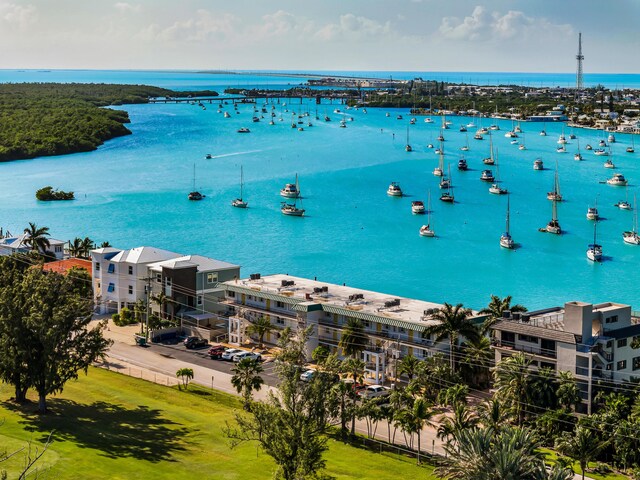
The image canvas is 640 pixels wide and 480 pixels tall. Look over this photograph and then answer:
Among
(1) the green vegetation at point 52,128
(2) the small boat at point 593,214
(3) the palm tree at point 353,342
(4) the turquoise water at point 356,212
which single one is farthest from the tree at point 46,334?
(1) the green vegetation at point 52,128

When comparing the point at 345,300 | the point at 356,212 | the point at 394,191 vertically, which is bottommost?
the point at 356,212

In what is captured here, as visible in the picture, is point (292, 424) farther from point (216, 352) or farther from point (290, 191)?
point (290, 191)

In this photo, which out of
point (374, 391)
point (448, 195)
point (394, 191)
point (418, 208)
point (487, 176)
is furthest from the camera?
point (487, 176)

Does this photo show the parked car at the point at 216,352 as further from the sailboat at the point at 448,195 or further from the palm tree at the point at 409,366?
the sailboat at the point at 448,195

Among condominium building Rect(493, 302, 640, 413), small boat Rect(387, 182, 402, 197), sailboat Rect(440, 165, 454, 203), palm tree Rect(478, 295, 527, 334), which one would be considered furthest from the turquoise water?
condominium building Rect(493, 302, 640, 413)

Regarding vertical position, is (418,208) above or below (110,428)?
above

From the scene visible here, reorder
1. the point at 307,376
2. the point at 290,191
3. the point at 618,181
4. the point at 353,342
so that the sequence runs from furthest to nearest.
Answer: the point at 618,181 → the point at 290,191 → the point at 353,342 → the point at 307,376

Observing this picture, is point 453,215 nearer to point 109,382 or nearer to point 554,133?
point 109,382

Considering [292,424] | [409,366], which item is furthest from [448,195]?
[292,424]

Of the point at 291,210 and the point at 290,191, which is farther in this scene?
the point at 290,191
